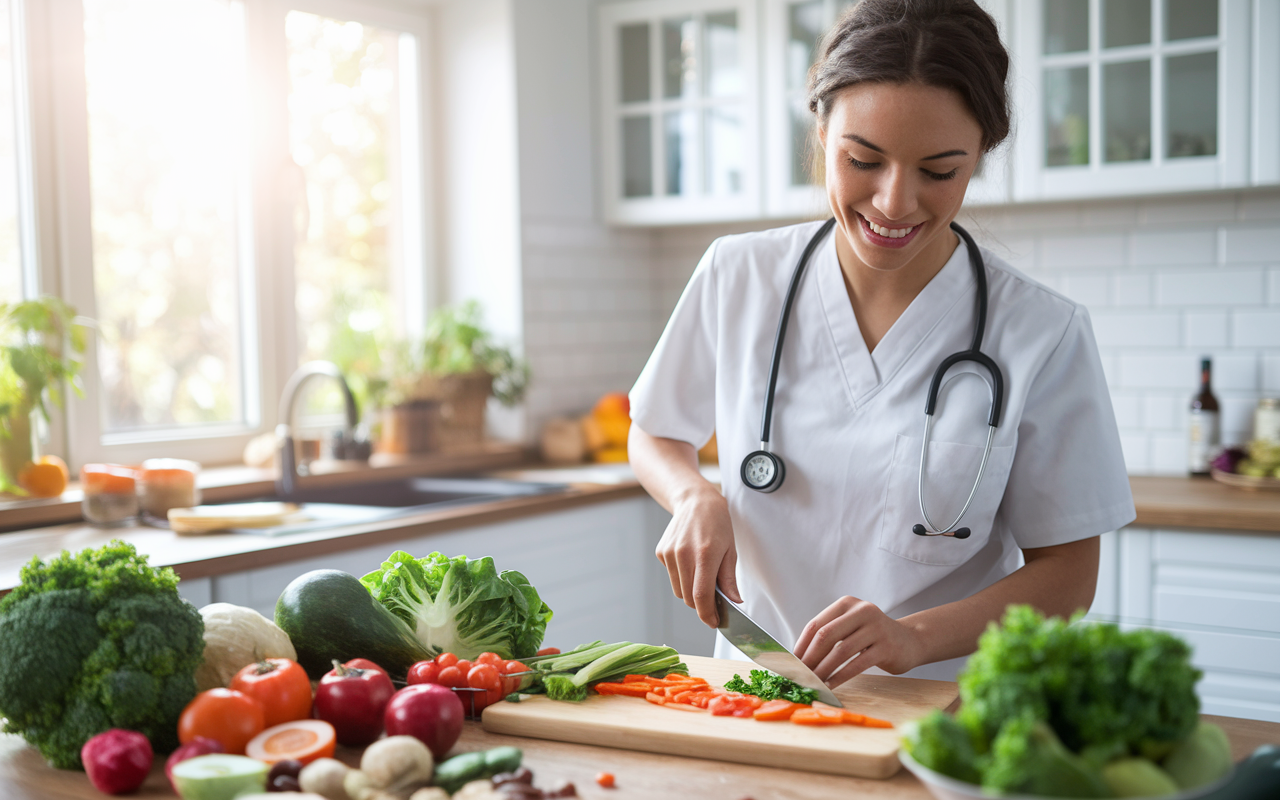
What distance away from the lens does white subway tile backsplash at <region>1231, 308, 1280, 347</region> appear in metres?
3.06

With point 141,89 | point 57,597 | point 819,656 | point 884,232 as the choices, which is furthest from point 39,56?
point 819,656

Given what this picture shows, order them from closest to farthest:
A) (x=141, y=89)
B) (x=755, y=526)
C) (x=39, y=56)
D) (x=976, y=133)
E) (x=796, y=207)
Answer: (x=976, y=133), (x=755, y=526), (x=39, y=56), (x=141, y=89), (x=796, y=207)

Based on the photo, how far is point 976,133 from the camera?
1.36 m

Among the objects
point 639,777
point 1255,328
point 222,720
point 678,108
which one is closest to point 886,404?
point 639,777

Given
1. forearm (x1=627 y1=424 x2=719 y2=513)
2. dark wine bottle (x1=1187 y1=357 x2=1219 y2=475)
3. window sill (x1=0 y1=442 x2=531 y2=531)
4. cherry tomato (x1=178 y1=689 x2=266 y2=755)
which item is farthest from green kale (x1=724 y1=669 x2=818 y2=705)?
dark wine bottle (x1=1187 y1=357 x2=1219 y2=475)

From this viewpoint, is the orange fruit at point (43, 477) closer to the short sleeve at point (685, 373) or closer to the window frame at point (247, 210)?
the window frame at point (247, 210)

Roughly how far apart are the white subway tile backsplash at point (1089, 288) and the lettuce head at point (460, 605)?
242 centimetres

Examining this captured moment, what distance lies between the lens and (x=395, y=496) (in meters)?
3.19

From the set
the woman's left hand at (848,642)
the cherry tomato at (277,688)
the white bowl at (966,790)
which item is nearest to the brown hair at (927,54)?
the woman's left hand at (848,642)

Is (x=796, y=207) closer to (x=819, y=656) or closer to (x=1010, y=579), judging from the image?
(x=1010, y=579)

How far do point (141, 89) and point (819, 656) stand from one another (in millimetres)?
2547

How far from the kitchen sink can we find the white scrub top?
1.10 m

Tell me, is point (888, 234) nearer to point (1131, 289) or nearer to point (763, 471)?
point (763, 471)

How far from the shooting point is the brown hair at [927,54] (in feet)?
4.32
